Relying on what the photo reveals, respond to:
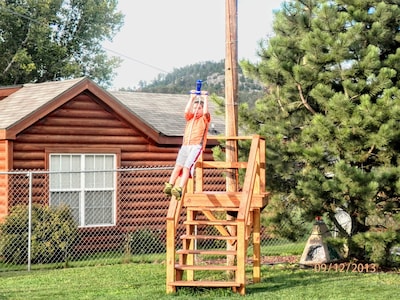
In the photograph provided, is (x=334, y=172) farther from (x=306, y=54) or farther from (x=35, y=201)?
(x=35, y=201)

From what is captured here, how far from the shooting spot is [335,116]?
12.9 meters

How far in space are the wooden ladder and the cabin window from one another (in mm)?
4977

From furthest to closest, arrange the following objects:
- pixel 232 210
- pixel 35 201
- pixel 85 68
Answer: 1. pixel 85 68
2. pixel 35 201
3. pixel 232 210

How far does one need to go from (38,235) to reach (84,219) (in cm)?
181

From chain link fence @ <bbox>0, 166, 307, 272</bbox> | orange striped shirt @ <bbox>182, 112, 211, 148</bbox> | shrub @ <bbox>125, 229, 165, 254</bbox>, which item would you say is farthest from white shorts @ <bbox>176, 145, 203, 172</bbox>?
shrub @ <bbox>125, 229, 165, 254</bbox>

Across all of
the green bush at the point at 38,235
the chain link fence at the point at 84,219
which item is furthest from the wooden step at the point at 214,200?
the green bush at the point at 38,235

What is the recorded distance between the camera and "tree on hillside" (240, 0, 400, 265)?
41.6ft

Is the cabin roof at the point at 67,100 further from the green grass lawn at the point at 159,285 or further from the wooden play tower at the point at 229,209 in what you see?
the wooden play tower at the point at 229,209

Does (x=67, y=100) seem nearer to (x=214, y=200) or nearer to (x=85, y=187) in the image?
(x=85, y=187)

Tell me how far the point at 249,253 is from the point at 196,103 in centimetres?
693

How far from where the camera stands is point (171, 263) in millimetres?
10773

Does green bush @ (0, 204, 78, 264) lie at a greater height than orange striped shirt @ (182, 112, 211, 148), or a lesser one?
lesser

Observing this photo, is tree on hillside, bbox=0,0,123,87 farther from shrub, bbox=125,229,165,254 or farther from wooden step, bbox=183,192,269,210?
wooden step, bbox=183,192,269,210

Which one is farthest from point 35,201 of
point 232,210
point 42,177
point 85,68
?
point 85,68
